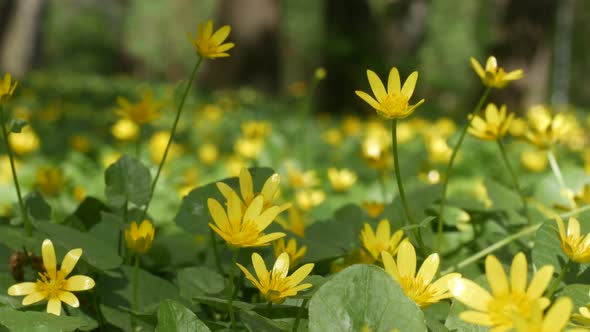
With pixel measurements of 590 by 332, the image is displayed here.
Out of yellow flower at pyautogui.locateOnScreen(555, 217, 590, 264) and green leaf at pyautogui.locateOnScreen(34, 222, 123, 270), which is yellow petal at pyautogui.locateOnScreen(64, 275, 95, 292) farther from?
yellow flower at pyautogui.locateOnScreen(555, 217, 590, 264)

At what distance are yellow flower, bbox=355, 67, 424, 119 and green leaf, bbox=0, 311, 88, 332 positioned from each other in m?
0.43

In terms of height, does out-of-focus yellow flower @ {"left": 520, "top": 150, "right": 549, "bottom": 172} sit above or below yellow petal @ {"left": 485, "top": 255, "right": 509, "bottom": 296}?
below

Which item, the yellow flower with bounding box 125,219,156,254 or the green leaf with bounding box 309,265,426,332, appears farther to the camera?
the yellow flower with bounding box 125,219,156,254

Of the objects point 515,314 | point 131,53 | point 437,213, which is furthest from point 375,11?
point 131,53

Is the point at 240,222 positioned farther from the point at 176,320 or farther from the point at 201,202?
the point at 201,202

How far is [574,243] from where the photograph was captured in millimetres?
923

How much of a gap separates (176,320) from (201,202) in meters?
0.38

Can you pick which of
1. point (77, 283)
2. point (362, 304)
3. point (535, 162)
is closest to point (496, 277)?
point (362, 304)

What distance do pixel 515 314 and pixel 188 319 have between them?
0.37m

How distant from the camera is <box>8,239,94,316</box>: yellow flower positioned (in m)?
0.91

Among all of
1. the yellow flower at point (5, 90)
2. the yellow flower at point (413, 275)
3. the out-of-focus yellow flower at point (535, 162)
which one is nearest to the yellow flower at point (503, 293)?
the yellow flower at point (413, 275)

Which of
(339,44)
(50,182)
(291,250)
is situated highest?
(291,250)

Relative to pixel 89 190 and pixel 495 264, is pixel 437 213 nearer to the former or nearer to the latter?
pixel 495 264

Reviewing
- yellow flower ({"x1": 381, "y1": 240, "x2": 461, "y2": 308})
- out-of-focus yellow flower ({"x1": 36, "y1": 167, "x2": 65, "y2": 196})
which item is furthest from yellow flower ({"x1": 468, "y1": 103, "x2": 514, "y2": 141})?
out-of-focus yellow flower ({"x1": 36, "y1": 167, "x2": 65, "y2": 196})
